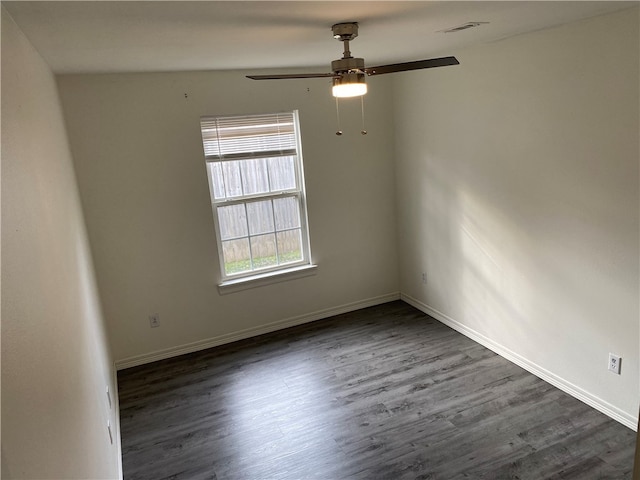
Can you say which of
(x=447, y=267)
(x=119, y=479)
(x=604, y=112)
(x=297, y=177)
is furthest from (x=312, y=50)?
(x=119, y=479)

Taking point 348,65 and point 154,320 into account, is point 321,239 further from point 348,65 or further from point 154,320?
point 348,65

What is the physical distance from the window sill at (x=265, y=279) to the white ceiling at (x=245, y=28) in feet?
6.28

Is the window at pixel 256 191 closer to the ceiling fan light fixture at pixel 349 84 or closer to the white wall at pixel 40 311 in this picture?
the white wall at pixel 40 311

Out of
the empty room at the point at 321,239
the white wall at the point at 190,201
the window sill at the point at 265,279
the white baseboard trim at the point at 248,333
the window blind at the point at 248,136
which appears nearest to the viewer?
the empty room at the point at 321,239

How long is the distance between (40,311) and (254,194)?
2986 mm

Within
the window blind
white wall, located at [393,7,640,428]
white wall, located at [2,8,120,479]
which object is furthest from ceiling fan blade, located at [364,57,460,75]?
the window blind

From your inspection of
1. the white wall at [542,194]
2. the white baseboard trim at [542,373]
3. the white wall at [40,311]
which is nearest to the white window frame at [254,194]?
the white wall at [542,194]

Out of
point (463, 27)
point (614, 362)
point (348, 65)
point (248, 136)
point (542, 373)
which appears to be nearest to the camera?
point (348, 65)

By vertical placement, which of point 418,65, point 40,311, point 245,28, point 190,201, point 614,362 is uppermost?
point 245,28

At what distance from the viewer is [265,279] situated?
4402mm

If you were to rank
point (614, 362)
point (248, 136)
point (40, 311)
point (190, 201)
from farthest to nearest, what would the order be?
point (248, 136) < point (190, 201) < point (614, 362) < point (40, 311)

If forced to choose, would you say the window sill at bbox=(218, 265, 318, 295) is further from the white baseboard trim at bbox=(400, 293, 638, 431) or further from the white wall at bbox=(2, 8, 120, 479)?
the white wall at bbox=(2, 8, 120, 479)

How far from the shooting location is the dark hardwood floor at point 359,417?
107 inches

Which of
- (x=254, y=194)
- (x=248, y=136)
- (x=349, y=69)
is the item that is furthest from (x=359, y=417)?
(x=248, y=136)
